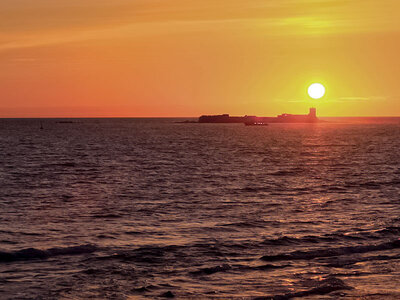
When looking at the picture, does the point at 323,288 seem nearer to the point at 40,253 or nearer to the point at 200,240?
the point at 200,240

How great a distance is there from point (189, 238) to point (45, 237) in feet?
18.0

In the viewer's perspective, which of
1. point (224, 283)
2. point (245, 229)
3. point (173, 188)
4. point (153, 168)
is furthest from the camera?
point (153, 168)

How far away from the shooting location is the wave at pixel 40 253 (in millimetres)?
17516

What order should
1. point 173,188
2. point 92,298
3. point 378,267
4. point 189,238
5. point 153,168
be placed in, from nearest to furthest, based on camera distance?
point 92,298 → point 378,267 → point 189,238 → point 173,188 → point 153,168

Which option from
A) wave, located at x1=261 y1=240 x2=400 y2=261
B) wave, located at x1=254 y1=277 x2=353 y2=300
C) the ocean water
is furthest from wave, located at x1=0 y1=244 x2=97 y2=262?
wave, located at x1=254 y1=277 x2=353 y2=300

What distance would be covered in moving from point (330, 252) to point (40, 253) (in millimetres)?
9698

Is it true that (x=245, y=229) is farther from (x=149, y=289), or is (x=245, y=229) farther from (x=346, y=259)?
(x=149, y=289)

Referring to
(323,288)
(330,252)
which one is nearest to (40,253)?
(323,288)

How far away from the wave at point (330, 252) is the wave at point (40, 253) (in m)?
6.17

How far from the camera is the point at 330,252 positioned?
1794 cm

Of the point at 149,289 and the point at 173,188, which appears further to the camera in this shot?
the point at 173,188

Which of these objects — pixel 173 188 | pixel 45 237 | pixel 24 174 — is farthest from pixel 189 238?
pixel 24 174

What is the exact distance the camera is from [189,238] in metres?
20.3

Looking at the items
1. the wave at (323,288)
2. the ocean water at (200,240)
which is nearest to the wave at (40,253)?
the ocean water at (200,240)
